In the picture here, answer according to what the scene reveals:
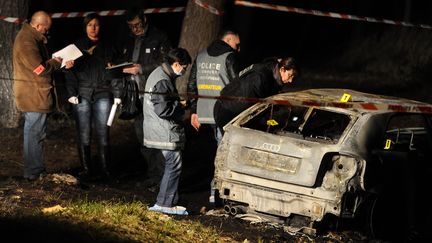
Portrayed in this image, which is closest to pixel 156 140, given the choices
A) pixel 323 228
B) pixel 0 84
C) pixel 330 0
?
pixel 323 228

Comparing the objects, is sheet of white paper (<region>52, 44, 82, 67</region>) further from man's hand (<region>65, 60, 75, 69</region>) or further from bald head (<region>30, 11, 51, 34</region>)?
bald head (<region>30, 11, 51, 34</region>)

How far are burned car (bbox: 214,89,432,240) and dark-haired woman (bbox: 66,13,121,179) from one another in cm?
239

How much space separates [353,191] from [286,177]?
2.17 feet

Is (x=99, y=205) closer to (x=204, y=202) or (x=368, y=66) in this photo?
(x=204, y=202)

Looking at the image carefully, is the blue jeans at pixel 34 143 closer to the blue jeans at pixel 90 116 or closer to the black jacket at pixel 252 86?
the blue jeans at pixel 90 116

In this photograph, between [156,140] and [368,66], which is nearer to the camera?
[156,140]

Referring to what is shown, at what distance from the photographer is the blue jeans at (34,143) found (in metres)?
10.2

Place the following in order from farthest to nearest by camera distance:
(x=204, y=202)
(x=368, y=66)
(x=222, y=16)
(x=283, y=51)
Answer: (x=283, y=51) < (x=368, y=66) < (x=222, y=16) < (x=204, y=202)

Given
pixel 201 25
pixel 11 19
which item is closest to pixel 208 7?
pixel 201 25

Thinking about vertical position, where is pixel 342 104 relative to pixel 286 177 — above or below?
above

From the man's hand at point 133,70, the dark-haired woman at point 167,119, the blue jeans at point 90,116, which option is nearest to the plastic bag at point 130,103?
the man's hand at point 133,70

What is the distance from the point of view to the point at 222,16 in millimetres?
14188

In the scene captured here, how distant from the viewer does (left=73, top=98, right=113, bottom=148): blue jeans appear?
436 inches

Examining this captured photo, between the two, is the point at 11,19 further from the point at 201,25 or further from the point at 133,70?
the point at 201,25
